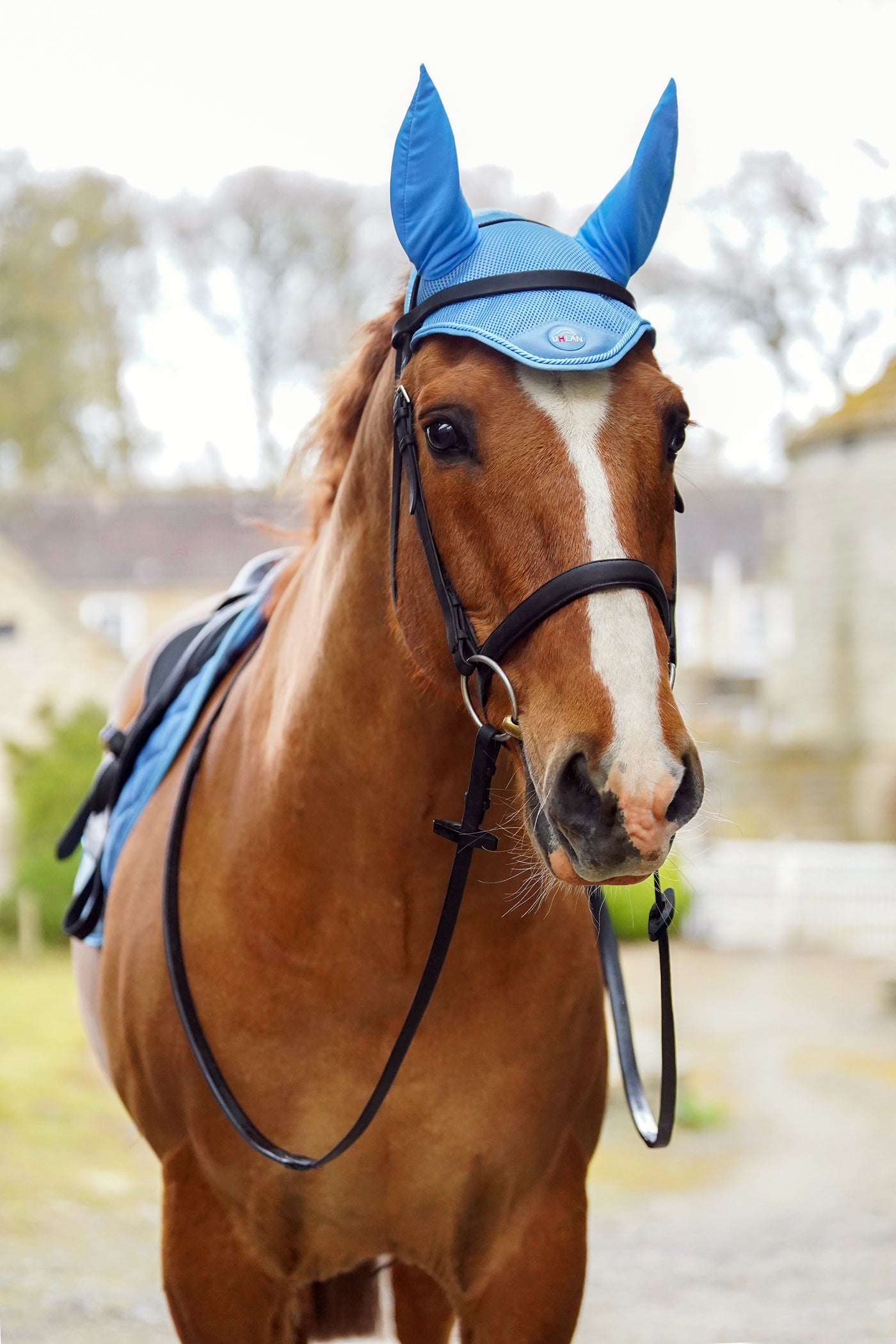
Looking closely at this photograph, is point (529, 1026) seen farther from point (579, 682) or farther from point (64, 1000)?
point (64, 1000)

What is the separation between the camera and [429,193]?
5.06 feet

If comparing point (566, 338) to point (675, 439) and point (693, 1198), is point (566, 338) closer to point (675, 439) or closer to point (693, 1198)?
point (675, 439)

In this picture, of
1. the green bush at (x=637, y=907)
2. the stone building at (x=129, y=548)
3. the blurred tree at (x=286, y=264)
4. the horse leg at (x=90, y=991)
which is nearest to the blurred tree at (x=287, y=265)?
the blurred tree at (x=286, y=264)

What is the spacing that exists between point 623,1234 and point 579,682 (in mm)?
5613

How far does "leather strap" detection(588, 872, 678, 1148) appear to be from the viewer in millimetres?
1595

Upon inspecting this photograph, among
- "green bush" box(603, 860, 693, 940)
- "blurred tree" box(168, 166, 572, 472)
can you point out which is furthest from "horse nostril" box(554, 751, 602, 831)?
"blurred tree" box(168, 166, 572, 472)

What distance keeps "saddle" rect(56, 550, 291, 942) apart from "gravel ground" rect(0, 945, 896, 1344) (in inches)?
116

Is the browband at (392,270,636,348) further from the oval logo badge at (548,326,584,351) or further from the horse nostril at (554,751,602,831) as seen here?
the horse nostril at (554,751,602,831)

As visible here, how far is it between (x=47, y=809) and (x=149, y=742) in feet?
30.3

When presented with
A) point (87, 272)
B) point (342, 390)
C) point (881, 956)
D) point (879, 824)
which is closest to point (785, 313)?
point (879, 824)

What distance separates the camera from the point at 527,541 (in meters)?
1.40

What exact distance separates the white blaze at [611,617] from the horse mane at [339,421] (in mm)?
384

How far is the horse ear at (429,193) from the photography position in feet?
4.93

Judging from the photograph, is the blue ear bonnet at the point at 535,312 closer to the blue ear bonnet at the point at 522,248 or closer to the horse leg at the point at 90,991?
the blue ear bonnet at the point at 522,248
